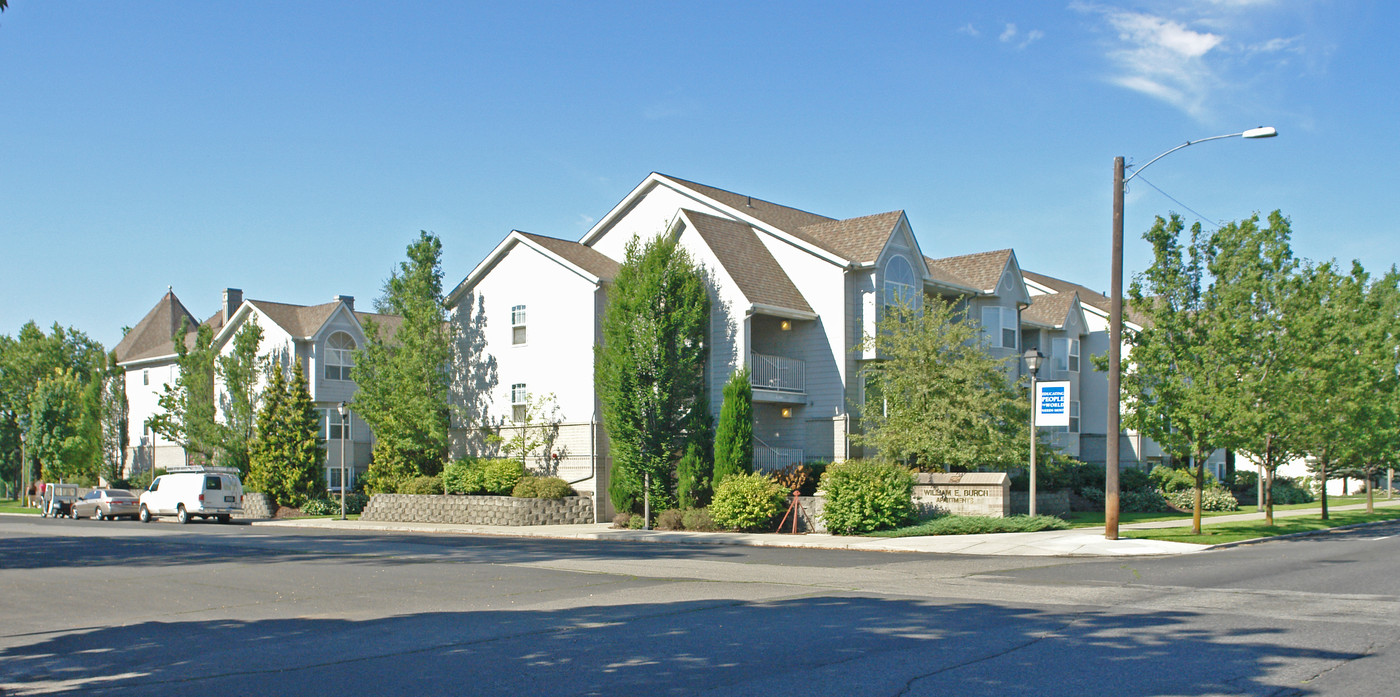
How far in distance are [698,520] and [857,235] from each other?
11343mm

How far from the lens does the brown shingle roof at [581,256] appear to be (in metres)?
33.6

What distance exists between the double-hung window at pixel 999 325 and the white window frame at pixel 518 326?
53.3 ft

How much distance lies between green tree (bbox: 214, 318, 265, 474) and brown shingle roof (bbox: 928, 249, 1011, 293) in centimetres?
2924

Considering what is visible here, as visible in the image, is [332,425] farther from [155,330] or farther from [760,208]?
[760,208]

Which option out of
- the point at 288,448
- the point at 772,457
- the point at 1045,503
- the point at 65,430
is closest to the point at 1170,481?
the point at 1045,503

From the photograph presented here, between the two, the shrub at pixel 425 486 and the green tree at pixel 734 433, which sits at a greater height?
the green tree at pixel 734 433

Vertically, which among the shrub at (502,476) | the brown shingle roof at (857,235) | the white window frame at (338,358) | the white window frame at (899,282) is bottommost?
the shrub at (502,476)

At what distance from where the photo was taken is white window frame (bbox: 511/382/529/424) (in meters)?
34.8

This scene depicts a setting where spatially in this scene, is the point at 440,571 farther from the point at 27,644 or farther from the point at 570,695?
the point at 570,695

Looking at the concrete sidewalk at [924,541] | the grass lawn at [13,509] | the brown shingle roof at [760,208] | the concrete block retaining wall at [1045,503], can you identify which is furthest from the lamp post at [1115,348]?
the grass lawn at [13,509]

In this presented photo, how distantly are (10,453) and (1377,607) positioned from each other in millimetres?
73493

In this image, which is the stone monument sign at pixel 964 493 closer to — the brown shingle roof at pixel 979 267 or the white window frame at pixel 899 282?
the white window frame at pixel 899 282

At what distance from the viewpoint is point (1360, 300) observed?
108ft

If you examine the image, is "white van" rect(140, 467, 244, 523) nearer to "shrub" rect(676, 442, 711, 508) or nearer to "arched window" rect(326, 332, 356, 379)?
"arched window" rect(326, 332, 356, 379)
